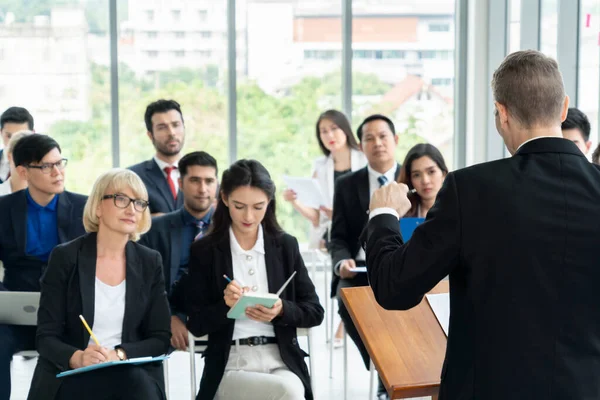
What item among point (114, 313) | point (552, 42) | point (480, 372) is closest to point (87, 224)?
point (114, 313)

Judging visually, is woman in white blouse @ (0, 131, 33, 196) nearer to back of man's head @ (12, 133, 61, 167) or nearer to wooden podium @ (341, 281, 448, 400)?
back of man's head @ (12, 133, 61, 167)

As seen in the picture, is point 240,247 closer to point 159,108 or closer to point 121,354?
point 121,354

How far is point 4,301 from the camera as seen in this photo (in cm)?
351

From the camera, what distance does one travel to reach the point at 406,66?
27.2ft

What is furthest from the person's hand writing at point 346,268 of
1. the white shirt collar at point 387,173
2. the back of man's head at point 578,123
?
the back of man's head at point 578,123

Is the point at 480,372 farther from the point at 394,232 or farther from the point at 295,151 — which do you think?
the point at 295,151

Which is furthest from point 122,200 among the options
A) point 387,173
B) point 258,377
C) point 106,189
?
point 387,173

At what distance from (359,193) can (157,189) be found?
53.5 inches

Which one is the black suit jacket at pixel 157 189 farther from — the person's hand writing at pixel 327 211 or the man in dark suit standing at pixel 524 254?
the man in dark suit standing at pixel 524 254

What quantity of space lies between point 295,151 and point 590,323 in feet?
21.5

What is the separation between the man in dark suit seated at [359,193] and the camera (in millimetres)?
4402

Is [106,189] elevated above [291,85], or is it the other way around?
[291,85]

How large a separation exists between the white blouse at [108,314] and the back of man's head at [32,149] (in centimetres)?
117

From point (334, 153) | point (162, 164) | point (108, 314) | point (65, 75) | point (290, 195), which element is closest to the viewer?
point (108, 314)
